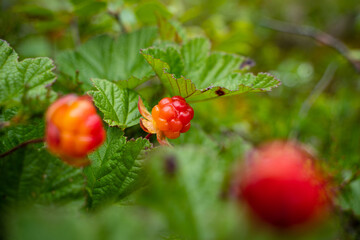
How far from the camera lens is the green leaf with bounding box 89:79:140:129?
0.58m

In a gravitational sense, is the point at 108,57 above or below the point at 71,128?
below

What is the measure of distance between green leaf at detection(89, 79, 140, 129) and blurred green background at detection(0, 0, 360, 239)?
0.38ft

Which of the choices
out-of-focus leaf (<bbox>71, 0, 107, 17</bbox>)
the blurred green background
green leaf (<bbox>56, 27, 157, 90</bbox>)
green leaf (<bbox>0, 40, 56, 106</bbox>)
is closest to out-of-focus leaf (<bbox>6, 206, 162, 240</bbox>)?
the blurred green background

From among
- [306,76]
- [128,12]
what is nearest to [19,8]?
[128,12]

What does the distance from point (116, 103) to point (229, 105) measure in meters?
0.97

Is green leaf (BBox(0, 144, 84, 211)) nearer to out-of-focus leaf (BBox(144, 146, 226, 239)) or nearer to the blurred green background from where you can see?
the blurred green background

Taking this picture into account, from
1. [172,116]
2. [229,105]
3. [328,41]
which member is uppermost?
[172,116]

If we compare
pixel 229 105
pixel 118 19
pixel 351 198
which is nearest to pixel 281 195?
pixel 351 198

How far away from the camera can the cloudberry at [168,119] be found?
57 centimetres

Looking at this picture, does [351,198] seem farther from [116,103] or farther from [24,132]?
[24,132]

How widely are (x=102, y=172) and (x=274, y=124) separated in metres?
0.89

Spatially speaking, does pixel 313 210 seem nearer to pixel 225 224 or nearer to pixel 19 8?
pixel 225 224

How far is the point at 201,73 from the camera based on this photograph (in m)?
0.73

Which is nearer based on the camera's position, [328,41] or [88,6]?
A: [88,6]
